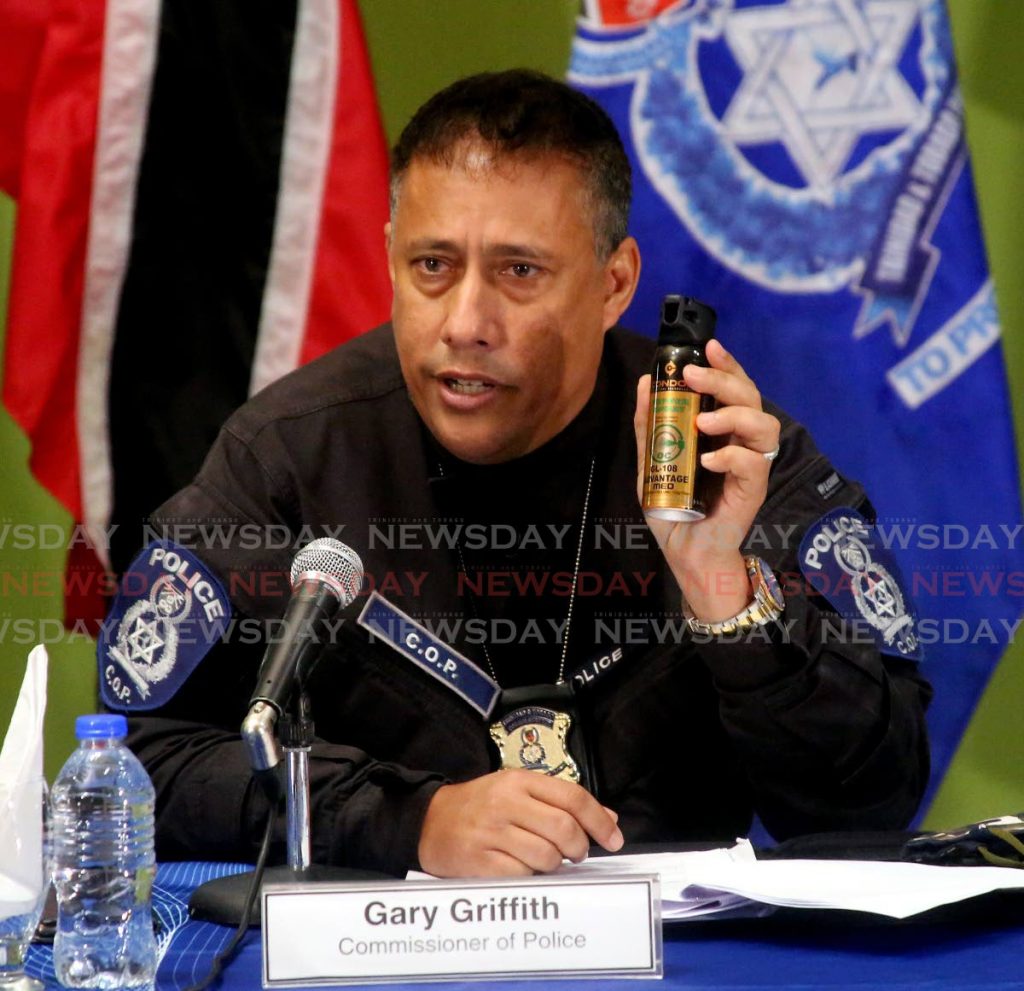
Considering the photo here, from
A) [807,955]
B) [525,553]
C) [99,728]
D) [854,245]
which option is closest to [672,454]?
[807,955]

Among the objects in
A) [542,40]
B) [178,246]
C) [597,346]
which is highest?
[542,40]

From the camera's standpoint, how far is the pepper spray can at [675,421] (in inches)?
53.2

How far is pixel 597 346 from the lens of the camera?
2.03 meters

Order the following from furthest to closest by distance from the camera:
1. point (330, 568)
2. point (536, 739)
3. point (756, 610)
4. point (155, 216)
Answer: point (155, 216)
point (536, 739)
point (756, 610)
point (330, 568)

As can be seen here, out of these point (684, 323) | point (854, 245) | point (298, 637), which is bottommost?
point (298, 637)

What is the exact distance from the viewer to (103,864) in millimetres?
1254

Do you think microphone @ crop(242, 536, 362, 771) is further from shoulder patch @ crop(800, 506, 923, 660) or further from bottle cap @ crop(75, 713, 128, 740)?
shoulder patch @ crop(800, 506, 923, 660)

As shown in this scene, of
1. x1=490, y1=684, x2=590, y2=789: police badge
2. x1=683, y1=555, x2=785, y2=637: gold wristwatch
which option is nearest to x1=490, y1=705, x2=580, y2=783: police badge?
x1=490, y1=684, x2=590, y2=789: police badge

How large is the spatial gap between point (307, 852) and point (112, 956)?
0.62 feet

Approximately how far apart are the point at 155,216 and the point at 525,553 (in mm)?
876

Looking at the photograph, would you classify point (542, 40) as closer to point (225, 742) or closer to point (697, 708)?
point (697, 708)

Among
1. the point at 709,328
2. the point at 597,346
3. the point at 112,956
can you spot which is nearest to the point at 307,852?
the point at 112,956

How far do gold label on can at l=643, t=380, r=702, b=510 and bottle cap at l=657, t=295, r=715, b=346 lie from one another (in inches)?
2.3

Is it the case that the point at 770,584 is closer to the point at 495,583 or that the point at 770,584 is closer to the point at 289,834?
the point at 495,583
